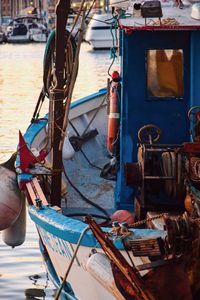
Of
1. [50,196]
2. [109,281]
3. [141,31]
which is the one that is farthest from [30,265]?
[109,281]

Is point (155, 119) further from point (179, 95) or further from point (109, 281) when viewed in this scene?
point (109, 281)

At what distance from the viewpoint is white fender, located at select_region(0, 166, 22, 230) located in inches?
366

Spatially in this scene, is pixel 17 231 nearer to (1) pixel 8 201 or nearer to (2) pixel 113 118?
(1) pixel 8 201

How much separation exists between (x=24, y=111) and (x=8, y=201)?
837 inches

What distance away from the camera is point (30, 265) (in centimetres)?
1124

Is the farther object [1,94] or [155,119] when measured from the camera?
[1,94]

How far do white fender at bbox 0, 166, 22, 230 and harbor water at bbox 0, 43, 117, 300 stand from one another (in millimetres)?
1221

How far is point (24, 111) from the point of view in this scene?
30422 millimetres

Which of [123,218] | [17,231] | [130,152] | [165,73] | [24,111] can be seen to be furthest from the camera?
[24,111]

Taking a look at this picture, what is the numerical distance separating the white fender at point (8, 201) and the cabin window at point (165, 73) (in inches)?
78.7

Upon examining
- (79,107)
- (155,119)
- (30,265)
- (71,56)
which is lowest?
(30,265)

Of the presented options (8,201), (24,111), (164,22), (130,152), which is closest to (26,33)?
(24,111)

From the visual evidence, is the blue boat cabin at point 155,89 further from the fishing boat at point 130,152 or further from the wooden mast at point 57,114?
the wooden mast at point 57,114

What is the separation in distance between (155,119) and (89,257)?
9.86 feet
